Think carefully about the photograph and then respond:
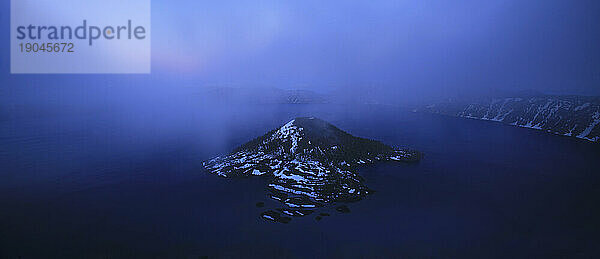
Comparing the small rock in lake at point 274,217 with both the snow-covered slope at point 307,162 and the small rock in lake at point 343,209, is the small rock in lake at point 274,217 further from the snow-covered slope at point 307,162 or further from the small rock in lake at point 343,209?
the small rock in lake at point 343,209

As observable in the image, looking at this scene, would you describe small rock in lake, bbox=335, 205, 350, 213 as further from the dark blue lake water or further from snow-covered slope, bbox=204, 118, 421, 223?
snow-covered slope, bbox=204, 118, 421, 223

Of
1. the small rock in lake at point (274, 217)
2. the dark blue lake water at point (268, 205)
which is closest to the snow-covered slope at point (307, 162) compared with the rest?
the small rock in lake at point (274, 217)

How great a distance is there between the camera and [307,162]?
91.6m

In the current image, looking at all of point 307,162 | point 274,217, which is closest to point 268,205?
point 274,217

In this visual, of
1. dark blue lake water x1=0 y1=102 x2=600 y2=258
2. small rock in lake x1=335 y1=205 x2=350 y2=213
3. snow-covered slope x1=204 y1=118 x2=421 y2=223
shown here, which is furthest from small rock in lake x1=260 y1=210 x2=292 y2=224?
small rock in lake x1=335 y1=205 x2=350 y2=213

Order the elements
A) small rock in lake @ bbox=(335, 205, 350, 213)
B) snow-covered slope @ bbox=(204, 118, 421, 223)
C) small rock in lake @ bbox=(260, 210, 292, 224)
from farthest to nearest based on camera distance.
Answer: snow-covered slope @ bbox=(204, 118, 421, 223) < small rock in lake @ bbox=(335, 205, 350, 213) < small rock in lake @ bbox=(260, 210, 292, 224)

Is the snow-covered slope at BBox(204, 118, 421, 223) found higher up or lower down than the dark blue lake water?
higher up

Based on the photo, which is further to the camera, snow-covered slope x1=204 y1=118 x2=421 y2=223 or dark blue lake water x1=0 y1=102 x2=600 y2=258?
snow-covered slope x1=204 y1=118 x2=421 y2=223

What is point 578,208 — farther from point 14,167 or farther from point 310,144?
point 14,167

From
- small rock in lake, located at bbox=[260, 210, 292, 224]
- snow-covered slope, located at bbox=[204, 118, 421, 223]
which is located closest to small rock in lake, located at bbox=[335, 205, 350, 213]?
snow-covered slope, located at bbox=[204, 118, 421, 223]

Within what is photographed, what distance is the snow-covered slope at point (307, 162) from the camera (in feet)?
238

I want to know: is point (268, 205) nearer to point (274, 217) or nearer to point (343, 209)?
point (274, 217)

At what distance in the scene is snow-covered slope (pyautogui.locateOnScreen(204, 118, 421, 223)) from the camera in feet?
238

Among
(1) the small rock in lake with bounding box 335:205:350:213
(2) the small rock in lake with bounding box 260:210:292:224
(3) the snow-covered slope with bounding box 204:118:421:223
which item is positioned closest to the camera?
(2) the small rock in lake with bounding box 260:210:292:224
